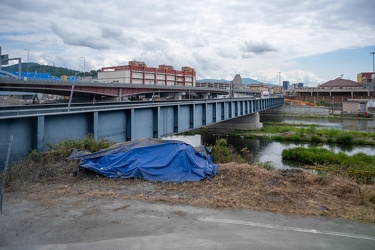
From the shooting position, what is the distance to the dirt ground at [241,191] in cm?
678

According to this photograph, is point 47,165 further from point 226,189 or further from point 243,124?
point 243,124

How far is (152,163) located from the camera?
356 inches

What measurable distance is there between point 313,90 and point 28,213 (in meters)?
124

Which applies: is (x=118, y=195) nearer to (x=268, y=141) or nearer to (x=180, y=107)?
(x=180, y=107)

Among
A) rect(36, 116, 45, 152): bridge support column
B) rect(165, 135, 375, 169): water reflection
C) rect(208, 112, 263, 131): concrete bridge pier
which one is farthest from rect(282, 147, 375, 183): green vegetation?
rect(208, 112, 263, 131): concrete bridge pier

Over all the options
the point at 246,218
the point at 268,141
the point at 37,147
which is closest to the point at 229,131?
the point at 268,141

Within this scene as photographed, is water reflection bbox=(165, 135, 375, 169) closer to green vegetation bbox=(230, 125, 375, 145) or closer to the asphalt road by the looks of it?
green vegetation bbox=(230, 125, 375, 145)

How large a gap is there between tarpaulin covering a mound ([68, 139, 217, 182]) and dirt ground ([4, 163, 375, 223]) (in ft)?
0.85

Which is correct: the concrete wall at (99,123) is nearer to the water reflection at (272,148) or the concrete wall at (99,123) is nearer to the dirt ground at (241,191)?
the dirt ground at (241,191)

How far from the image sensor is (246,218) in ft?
20.4

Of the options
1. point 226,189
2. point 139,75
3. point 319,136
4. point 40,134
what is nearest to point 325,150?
point 319,136

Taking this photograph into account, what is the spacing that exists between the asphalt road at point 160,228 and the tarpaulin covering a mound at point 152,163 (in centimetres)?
193

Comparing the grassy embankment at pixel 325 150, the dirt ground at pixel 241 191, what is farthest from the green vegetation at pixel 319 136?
the dirt ground at pixel 241 191

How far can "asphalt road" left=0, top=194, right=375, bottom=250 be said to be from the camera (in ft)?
16.9
